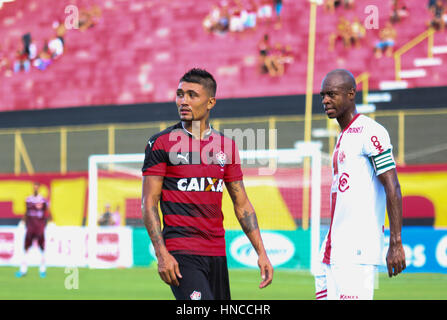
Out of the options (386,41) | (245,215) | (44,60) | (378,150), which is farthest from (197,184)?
(44,60)

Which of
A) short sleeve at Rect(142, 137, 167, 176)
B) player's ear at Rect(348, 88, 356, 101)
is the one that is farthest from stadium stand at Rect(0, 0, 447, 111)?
short sleeve at Rect(142, 137, 167, 176)

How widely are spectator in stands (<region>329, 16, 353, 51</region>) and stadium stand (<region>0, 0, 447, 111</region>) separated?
0.16m

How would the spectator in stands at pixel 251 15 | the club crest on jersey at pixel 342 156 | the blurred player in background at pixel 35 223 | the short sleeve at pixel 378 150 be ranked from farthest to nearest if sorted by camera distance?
the spectator in stands at pixel 251 15
the blurred player in background at pixel 35 223
the club crest on jersey at pixel 342 156
the short sleeve at pixel 378 150

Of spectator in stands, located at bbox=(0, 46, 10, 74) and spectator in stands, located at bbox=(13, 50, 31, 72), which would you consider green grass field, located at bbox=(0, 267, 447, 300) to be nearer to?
spectator in stands, located at bbox=(13, 50, 31, 72)

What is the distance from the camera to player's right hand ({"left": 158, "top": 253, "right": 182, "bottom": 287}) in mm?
3752

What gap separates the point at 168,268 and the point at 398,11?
1772cm

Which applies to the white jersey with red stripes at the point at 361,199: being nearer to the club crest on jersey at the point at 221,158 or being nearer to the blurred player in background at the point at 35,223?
the club crest on jersey at the point at 221,158

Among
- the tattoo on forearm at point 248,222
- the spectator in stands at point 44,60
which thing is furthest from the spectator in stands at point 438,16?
the tattoo on forearm at point 248,222

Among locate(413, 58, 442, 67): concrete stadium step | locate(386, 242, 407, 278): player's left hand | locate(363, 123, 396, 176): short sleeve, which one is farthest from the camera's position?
locate(413, 58, 442, 67): concrete stadium step

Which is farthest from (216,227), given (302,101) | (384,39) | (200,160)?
(384,39)

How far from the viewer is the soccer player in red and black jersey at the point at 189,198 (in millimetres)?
3863

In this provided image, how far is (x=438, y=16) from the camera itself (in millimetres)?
19281

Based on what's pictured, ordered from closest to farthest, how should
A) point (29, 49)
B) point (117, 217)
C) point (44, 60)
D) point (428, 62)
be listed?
point (117, 217), point (428, 62), point (44, 60), point (29, 49)

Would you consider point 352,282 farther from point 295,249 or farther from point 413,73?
point 413,73
